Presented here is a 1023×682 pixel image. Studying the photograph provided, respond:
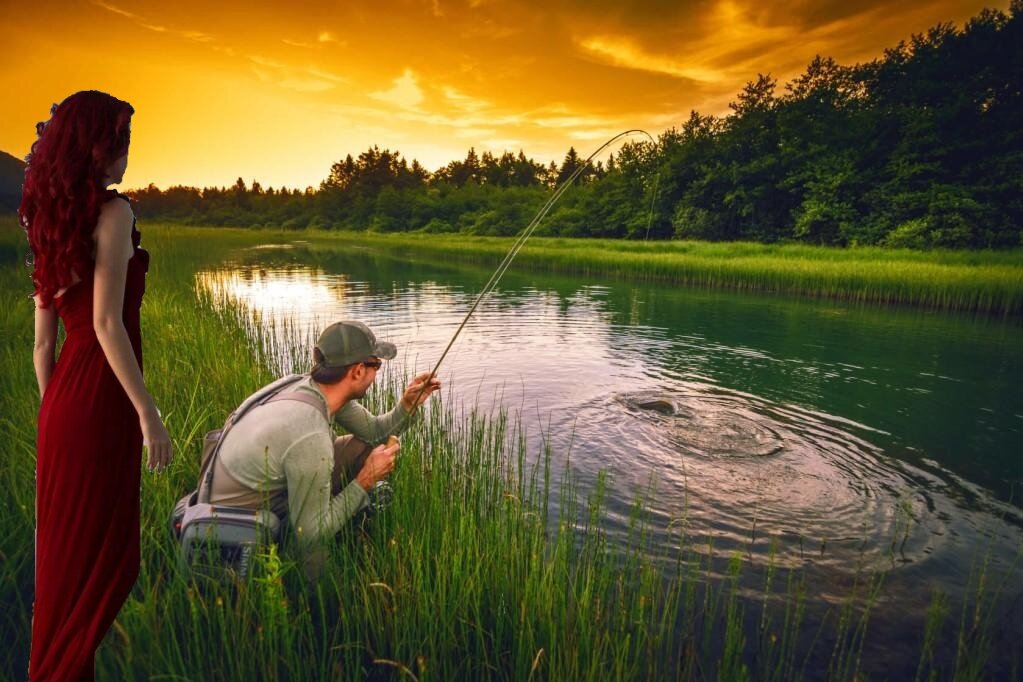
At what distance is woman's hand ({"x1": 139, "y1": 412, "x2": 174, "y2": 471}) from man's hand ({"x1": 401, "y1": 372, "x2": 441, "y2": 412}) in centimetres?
173

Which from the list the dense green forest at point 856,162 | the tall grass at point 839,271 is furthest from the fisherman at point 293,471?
the dense green forest at point 856,162

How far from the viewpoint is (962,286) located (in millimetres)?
17094

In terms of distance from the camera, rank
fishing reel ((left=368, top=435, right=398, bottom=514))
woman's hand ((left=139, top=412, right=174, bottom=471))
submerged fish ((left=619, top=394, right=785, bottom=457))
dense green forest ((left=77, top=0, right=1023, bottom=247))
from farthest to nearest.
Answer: dense green forest ((left=77, top=0, right=1023, bottom=247)) < submerged fish ((left=619, top=394, right=785, bottom=457)) < fishing reel ((left=368, top=435, right=398, bottom=514)) < woman's hand ((left=139, top=412, right=174, bottom=471))

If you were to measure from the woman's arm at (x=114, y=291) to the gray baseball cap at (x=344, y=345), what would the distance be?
4.00 ft

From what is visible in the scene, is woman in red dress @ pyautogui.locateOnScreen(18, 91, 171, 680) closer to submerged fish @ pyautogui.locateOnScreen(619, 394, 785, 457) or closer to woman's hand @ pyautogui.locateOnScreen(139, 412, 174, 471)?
woman's hand @ pyautogui.locateOnScreen(139, 412, 174, 471)

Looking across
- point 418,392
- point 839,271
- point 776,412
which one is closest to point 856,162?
point 839,271

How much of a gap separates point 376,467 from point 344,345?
2.21ft

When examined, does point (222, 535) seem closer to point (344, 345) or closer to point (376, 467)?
point (376, 467)

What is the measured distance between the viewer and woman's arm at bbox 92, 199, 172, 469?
1.58 metres

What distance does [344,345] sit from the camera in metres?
2.91

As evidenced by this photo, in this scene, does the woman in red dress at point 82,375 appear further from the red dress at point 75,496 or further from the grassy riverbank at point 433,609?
the grassy riverbank at point 433,609

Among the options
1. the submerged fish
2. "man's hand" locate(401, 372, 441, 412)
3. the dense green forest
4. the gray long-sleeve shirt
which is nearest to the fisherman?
the gray long-sleeve shirt

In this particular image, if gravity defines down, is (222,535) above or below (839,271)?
below

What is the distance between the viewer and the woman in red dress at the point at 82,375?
159 centimetres
